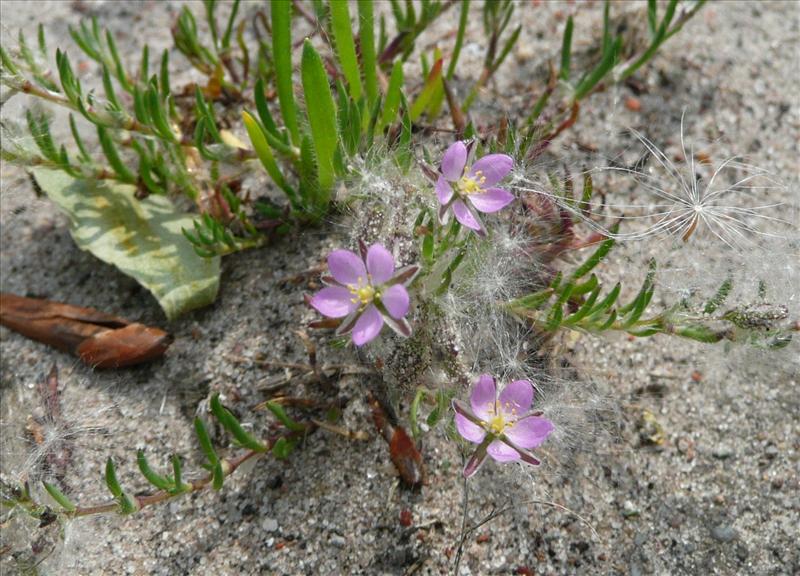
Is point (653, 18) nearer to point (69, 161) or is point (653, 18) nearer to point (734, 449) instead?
point (734, 449)

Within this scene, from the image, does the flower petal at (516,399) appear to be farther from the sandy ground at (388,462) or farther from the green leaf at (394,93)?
the green leaf at (394,93)

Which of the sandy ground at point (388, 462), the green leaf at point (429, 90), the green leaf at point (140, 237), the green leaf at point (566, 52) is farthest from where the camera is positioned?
the green leaf at point (566, 52)

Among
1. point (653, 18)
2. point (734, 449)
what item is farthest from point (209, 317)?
point (653, 18)

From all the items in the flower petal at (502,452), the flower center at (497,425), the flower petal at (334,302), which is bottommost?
the flower petal at (502,452)

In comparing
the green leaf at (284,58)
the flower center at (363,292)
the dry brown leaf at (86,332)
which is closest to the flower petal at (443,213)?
the flower center at (363,292)

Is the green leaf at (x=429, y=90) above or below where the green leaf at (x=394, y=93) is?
below

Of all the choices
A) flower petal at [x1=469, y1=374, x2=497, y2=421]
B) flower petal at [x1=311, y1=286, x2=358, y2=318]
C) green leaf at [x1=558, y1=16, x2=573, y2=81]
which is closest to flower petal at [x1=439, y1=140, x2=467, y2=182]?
flower petal at [x1=311, y1=286, x2=358, y2=318]

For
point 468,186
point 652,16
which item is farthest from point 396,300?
point 652,16

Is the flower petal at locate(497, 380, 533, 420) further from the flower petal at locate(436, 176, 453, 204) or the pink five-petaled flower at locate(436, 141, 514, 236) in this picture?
the flower petal at locate(436, 176, 453, 204)
